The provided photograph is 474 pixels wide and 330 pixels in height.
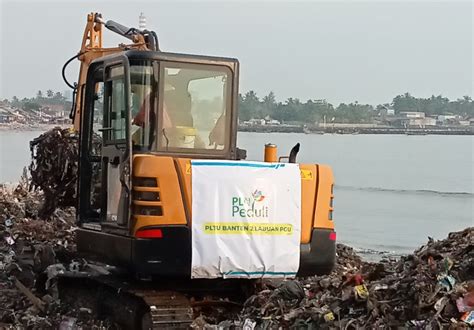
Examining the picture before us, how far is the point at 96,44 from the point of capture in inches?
441

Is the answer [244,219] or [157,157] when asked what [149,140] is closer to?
[157,157]

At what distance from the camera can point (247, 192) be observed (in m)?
7.30

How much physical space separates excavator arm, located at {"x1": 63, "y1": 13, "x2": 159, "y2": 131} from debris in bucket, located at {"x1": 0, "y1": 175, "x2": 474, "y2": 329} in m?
1.86

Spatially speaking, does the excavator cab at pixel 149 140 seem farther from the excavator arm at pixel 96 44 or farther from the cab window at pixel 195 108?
the excavator arm at pixel 96 44

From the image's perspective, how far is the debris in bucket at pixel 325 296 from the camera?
6430 millimetres

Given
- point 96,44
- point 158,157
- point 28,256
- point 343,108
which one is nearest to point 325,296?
point 158,157

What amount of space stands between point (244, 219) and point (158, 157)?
89 cm

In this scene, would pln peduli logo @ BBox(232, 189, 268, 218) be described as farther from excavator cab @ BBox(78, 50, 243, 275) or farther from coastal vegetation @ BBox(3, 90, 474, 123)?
coastal vegetation @ BBox(3, 90, 474, 123)

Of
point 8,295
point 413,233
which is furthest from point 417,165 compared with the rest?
point 8,295

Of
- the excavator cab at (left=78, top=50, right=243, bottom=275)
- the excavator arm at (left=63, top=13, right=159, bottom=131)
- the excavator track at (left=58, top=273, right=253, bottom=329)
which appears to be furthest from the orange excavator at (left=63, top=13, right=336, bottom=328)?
the excavator arm at (left=63, top=13, right=159, bottom=131)

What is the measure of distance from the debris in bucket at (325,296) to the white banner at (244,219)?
0.35 m

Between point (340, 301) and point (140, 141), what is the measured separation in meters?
2.14

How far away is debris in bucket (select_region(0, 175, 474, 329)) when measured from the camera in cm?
643

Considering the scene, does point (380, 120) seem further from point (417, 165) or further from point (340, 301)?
point (340, 301)
